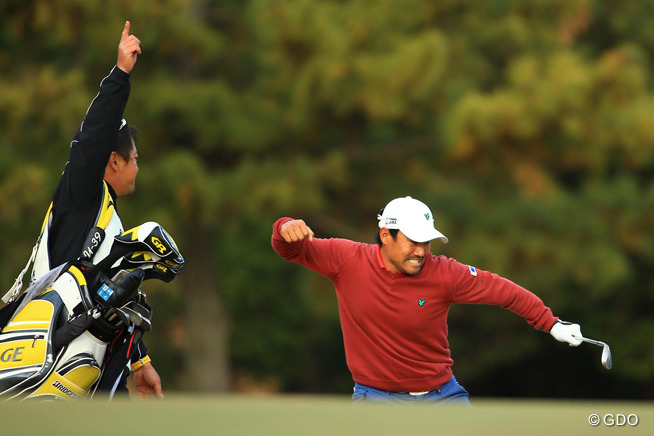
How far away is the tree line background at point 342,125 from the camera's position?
1312cm

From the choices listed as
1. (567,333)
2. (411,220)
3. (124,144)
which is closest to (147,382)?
(124,144)

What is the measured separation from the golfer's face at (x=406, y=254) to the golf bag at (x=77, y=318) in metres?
1.28

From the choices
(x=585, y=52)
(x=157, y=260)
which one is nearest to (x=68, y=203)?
(x=157, y=260)

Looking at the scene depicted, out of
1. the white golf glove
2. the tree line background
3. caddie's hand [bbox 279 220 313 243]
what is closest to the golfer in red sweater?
the white golf glove

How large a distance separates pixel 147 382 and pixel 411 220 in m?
1.60

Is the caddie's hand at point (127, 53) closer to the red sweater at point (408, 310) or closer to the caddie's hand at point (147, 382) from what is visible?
the red sweater at point (408, 310)

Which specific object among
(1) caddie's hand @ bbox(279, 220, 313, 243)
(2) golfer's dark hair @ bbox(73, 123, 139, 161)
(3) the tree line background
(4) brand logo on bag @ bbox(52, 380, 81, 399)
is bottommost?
(4) brand logo on bag @ bbox(52, 380, 81, 399)

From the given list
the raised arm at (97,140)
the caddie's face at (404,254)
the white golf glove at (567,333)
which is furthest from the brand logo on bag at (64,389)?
the white golf glove at (567,333)

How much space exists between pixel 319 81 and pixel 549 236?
13.6 ft

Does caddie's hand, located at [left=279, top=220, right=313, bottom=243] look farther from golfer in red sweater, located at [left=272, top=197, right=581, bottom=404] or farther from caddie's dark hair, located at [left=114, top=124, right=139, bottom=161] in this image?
caddie's dark hair, located at [left=114, top=124, right=139, bottom=161]

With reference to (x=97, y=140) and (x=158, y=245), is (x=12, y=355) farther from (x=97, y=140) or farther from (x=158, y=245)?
(x=97, y=140)

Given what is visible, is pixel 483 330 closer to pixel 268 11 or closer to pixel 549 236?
pixel 549 236

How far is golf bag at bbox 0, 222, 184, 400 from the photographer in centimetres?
411

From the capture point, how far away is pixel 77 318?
13.9ft
